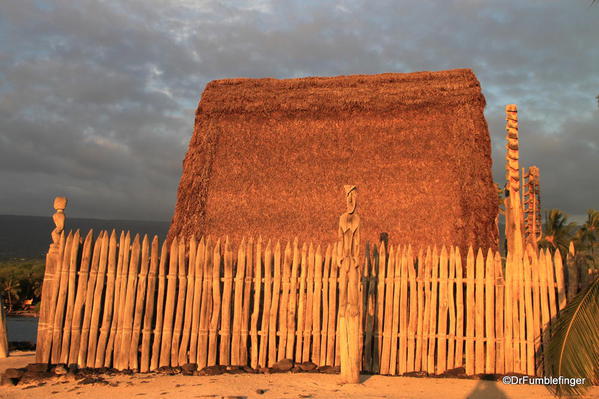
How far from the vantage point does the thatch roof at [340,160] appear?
9891mm

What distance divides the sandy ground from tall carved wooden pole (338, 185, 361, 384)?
0.25 m

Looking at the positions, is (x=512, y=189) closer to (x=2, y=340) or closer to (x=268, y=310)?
(x=268, y=310)

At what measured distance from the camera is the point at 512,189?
764cm

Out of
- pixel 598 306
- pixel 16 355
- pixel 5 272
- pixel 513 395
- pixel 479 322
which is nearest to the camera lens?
pixel 598 306

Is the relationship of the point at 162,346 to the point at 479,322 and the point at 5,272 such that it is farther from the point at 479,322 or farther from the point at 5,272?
the point at 5,272

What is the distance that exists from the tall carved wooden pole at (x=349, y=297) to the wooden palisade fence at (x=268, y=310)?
1.32 ft

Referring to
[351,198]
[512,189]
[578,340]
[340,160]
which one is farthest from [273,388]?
[340,160]

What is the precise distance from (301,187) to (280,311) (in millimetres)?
4584

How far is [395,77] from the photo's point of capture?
1203 centimetres

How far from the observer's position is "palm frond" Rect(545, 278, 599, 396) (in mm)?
4949

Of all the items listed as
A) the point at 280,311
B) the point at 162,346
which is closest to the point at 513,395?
Result: the point at 280,311

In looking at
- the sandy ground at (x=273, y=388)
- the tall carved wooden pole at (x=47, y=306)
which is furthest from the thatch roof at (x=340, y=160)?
the tall carved wooden pole at (x=47, y=306)

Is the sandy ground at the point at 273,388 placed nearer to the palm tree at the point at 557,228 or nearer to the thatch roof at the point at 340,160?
the thatch roof at the point at 340,160

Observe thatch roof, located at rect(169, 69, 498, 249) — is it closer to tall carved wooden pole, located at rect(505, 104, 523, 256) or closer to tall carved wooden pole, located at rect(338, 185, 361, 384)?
tall carved wooden pole, located at rect(505, 104, 523, 256)
